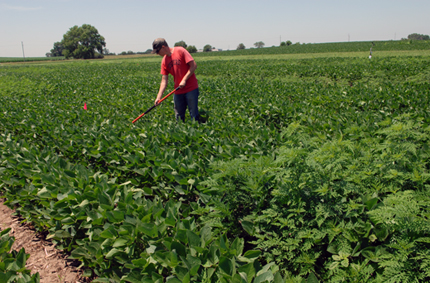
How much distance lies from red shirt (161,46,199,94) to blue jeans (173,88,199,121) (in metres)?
0.12

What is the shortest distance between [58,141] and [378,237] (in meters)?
5.25

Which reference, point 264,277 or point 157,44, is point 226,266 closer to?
point 264,277

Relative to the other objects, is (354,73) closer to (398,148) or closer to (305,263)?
(398,148)

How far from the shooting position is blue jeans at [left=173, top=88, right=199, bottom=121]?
237 inches

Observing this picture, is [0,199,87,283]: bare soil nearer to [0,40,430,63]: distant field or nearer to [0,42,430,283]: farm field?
[0,42,430,283]: farm field

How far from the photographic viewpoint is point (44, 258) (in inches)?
126

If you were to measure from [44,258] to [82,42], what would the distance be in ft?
351

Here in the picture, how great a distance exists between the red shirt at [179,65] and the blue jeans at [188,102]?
0.12 m

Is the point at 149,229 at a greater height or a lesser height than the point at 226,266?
greater

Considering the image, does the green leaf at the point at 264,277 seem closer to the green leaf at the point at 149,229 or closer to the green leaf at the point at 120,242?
the green leaf at the point at 149,229

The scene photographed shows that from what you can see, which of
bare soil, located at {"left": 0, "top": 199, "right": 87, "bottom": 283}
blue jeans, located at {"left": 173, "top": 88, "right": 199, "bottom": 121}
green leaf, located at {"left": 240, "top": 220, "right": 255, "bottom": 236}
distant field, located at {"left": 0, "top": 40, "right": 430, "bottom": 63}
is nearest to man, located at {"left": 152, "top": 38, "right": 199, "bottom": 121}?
blue jeans, located at {"left": 173, "top": 88, "right": 199, "bottom": 121}

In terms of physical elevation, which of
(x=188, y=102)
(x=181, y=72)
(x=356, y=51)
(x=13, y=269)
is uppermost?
(x=356, y=51)

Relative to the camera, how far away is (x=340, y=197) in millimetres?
2012

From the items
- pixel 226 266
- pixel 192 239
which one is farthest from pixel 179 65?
pixel 226 266
